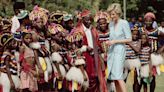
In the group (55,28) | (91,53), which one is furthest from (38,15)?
(91,53)

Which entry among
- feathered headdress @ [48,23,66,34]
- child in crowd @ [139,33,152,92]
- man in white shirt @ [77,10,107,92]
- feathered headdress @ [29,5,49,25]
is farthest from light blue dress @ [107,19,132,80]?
child in crowd @ [139,33,152,92]

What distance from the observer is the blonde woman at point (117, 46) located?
10742 millimetres

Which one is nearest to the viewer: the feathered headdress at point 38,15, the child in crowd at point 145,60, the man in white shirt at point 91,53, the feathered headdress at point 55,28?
the feathered headdress at point 38,15

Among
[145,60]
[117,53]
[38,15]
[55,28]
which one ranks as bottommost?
[145,60]

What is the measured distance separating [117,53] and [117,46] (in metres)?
0.13

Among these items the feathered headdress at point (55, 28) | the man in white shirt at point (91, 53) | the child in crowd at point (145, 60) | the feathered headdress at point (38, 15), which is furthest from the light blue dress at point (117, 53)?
the child in crowd at point (145, 60)

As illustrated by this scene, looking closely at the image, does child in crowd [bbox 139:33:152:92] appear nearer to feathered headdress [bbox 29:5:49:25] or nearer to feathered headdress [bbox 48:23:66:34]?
feathered headdress [bbox 48:23:66:34]

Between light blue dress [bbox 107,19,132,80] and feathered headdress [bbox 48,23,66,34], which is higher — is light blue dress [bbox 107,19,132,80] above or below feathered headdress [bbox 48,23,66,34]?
below

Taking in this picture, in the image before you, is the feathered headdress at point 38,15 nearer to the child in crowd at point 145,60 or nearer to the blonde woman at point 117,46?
the blonde woman at point 117,46

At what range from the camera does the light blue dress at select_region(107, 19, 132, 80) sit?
10742 mm

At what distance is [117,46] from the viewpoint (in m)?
10.8

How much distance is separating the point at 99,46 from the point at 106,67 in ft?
2.55

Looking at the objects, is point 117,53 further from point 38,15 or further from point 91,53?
point 38,15

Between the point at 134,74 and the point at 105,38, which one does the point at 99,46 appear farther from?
the point at 134,74
